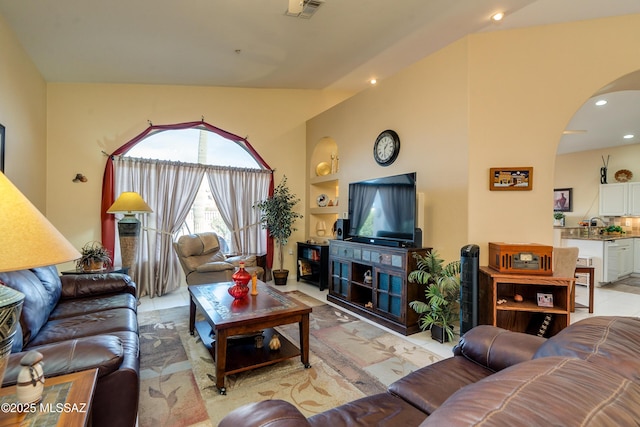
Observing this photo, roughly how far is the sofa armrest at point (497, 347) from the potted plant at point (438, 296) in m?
1.29

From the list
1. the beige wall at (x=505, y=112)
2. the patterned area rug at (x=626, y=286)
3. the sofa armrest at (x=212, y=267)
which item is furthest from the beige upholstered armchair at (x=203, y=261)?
the patterned area rug at (x=626, y=286)

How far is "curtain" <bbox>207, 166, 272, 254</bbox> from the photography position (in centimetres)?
511

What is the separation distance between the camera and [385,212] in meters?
3.60

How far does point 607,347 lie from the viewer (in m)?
0.91

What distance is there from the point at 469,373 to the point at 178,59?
439 cm

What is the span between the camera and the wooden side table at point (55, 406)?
3.02 feet

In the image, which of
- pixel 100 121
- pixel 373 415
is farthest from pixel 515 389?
pixel 100 121

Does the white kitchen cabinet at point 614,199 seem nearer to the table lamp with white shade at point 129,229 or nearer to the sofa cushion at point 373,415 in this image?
the sofa cushion at point 373,415

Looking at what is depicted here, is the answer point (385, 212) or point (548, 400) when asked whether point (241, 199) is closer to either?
point (385, 212)

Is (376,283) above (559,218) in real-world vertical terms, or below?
below

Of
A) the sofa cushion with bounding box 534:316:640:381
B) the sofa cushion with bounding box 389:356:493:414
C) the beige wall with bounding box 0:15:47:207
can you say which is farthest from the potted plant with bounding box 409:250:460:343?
the beige wall with bounding box 0:15:47:207

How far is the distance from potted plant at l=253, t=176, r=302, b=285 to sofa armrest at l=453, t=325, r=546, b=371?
383cm

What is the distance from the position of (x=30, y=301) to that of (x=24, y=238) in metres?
1.58

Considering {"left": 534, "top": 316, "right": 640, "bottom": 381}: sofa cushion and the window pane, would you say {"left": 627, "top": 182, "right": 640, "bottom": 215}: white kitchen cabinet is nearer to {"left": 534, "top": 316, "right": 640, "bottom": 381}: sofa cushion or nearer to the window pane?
{"left": 534, "top": 316, "right": 640, "bottom": 381}: sofa cushion
